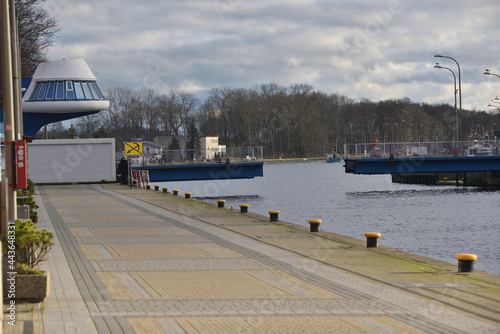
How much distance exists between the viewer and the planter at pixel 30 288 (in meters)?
10.7

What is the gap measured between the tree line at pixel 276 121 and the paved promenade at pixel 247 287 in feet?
334

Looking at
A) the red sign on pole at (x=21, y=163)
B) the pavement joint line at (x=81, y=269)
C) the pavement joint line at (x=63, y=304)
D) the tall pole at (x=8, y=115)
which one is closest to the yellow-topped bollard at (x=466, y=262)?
the pavement joint line at (x=81, y=269)

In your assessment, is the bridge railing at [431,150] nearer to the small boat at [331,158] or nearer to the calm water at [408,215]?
the calm water at [408,215]

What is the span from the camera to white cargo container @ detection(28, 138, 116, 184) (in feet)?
188

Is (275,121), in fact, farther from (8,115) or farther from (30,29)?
(8,115)

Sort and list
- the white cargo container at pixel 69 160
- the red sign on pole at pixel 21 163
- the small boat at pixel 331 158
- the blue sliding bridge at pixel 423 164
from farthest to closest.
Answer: the small boat at pixel 331 158
the blue sliding bridge at pixel 423 164
the white cargo container at pixel 69 160
the red sign on pole at pixel 21 163

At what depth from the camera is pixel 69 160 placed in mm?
57594

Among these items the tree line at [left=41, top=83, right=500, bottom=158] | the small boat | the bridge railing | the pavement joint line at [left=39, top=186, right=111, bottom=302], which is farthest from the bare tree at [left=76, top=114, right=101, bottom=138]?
the pavement joint line at [left=39, top=186, right=111, bottom=302]

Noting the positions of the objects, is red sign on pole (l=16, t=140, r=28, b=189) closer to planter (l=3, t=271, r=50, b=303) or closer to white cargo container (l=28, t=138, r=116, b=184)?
planter (l=3, t=271, r=50, b=303)

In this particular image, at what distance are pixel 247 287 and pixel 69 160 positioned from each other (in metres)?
47.2

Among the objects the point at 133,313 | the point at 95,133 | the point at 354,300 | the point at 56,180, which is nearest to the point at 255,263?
the point at 354,300

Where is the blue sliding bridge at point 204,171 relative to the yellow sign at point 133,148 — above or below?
below

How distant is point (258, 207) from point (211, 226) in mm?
28819

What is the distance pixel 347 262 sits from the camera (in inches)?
651
